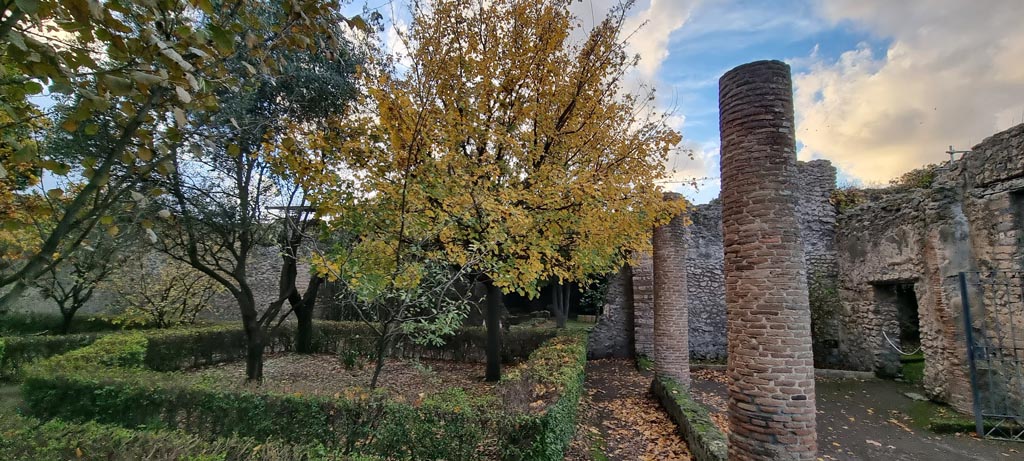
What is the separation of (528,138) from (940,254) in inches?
328

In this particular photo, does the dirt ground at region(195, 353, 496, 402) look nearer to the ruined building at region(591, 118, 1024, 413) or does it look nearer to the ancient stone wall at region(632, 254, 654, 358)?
the ancient stone wall at region(632, 254, 654, 358)

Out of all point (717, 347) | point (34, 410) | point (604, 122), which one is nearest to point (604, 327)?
point (717, 347)

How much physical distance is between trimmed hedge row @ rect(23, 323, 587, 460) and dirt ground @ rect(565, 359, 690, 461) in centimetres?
95

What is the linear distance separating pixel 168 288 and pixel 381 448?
42.0 ft

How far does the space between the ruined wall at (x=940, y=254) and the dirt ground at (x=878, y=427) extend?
94 cm

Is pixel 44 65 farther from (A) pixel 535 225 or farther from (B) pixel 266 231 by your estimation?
(B) pixel 266 231

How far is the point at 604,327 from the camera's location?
569 inches

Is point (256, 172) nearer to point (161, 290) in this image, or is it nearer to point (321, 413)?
point (321, 413)

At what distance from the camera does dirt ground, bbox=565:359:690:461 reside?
251 inches

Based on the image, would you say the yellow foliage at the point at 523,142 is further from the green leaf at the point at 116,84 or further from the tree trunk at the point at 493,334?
the green leaf at the point at 116,84

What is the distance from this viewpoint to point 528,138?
8359mm

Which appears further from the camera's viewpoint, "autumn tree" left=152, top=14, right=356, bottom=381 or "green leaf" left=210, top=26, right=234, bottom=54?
"autumn tree" left=152, top=14, right=356, bottom=381

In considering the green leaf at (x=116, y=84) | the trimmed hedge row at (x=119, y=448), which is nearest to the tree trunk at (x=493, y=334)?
the trimmed hedge row at (x=119, y=448)

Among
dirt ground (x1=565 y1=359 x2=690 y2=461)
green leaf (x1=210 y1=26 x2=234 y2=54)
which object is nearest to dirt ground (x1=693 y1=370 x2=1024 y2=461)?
Result: dirt ground (x1=565 y1=359 x2=690 y2=461)
